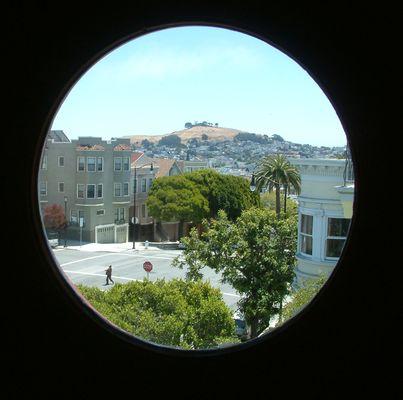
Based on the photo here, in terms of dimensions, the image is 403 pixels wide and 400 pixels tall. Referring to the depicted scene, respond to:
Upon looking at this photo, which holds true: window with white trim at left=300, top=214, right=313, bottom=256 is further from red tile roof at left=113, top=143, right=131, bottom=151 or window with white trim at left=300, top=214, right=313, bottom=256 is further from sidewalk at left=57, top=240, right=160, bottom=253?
red tile roof at left=113, top=143, right=131, bottom=151

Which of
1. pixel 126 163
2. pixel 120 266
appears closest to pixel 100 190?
pixel 126 163

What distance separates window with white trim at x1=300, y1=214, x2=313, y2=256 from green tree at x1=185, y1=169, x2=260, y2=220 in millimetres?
1763

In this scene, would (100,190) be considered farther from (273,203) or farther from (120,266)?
(273,203)

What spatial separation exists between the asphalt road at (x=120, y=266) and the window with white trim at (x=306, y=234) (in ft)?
3.62

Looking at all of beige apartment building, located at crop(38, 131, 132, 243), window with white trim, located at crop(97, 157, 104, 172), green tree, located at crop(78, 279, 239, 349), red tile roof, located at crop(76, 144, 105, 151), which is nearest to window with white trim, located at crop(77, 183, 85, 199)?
beige apartment building, located at crop(38, 131, 132, 243)

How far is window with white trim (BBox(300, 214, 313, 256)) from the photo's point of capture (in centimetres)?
564

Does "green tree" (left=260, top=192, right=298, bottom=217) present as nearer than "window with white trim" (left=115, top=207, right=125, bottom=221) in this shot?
Yes

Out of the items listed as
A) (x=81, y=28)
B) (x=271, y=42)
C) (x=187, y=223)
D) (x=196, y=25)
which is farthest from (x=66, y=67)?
(x=187, y=223)

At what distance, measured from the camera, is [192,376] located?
1359mm

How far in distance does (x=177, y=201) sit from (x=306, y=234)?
8.83 feet

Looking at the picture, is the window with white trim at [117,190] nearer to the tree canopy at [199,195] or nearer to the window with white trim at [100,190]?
the window with white trim at [100,190]

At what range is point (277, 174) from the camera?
581cm

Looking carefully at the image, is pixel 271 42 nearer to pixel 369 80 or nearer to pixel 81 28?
pixel 369 80

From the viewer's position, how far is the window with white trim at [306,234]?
564 centimetres
